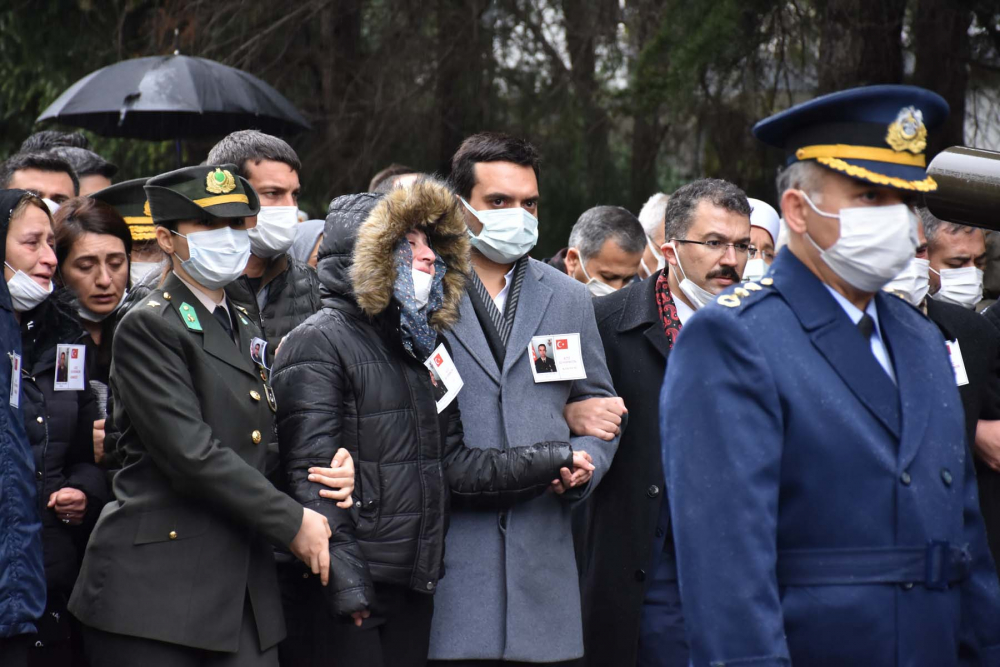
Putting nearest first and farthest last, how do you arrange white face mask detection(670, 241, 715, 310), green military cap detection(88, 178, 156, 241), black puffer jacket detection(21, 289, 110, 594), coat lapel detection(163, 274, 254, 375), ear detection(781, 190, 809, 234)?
ear detection(781, 190, 809, 234)
coat lapel detection(163, 274, 254, 375)
black puffer jacket detection(21, 289, 110, 594)
white face mask detection(670, 241, 715, 310)
green military cap detection(88, 178, 156, 241)

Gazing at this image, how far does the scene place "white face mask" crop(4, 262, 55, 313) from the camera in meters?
4.73

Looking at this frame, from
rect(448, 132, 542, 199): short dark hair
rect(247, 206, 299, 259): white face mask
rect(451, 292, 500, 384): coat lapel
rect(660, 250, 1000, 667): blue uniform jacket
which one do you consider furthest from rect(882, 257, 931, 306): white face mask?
rect(247, 206, 299, 259): white face mask

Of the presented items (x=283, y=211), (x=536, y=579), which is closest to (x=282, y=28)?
(x=283, y=211)

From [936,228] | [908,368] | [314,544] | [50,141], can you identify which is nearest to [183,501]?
[314,544]

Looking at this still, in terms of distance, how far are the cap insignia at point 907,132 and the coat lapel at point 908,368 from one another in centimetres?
39

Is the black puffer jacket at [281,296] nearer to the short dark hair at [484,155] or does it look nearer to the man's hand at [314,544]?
the short dark hair at [484,155]

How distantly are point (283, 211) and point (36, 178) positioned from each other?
1720 millimetres

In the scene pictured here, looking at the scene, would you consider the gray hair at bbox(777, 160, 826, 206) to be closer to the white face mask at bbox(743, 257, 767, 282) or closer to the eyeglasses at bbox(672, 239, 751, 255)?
the eyeglasses at bbox(672, 239, 751, 255)

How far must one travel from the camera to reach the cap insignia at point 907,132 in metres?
2.92

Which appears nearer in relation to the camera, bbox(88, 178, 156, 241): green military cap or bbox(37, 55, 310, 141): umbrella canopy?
bbox(88, 178, 156, 241): green military cap

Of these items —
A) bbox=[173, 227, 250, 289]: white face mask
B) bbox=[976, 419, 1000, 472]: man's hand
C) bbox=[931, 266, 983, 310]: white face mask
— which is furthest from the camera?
bbox=[931, 266, 983, 310]: white face mask

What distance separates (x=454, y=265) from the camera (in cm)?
443

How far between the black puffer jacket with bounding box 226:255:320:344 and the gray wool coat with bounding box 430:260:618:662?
1.24 metres

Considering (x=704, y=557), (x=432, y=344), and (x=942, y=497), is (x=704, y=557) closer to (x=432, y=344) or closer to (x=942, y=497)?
(x=942, y=497)
